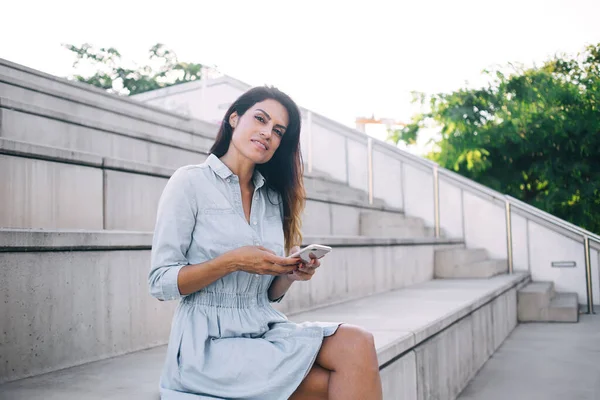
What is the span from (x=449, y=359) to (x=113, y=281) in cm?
227

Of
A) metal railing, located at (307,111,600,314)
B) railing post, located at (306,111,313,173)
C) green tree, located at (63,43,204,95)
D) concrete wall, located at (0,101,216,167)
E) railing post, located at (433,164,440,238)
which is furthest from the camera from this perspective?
green tree, located at (63,43,204,95)

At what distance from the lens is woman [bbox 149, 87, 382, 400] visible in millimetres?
1941

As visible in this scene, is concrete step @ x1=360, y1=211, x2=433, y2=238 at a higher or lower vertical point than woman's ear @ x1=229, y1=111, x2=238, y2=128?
lower

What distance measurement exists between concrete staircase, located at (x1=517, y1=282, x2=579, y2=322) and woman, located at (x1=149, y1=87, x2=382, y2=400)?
579 cm

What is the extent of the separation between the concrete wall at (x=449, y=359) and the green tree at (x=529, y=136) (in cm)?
485

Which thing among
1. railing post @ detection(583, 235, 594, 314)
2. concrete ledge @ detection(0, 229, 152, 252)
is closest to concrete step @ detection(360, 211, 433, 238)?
railing post @ detection(583, 235, 594, 314)

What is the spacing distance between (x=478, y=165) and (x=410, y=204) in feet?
6.25

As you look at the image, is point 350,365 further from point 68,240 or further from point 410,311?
point 410,311

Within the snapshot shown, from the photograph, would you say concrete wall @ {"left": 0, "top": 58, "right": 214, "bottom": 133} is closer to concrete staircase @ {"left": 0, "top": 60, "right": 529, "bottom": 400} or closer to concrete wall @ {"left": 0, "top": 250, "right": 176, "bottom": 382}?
concrete staircase @ {"left": 0, "top": 60, "right": 529, "bottom": 400}

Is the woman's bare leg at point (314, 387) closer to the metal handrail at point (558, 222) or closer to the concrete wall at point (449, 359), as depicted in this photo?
the concrete wall at point (449, 359)

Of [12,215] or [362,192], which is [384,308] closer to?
[12,215]

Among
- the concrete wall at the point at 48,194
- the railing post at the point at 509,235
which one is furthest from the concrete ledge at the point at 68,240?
the railing post at the point at 509,235

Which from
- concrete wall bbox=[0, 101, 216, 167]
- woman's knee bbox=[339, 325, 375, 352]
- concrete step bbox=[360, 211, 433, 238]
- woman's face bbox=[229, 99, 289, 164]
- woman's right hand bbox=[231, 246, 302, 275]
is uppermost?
concrete wall bbox=[0, 101, 216, 167]

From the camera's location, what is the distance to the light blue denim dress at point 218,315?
1932 millimetres
